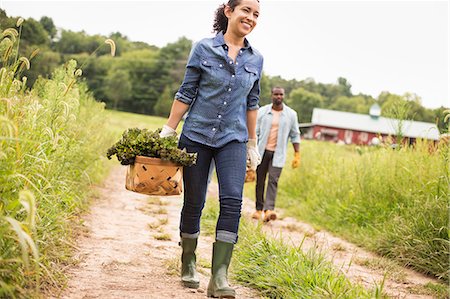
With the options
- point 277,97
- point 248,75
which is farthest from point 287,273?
point 277,97

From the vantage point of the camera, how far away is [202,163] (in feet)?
13.2

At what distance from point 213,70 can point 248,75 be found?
0.25 m

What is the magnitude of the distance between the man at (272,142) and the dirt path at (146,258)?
1.29ft

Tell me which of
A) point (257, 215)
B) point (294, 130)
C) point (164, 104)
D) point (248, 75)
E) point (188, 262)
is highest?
point (164, 104)

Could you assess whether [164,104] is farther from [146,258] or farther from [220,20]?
[220,20]

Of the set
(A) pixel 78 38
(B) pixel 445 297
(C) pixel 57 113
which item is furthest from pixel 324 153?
(A) pixel 78 38

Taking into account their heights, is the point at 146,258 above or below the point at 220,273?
below

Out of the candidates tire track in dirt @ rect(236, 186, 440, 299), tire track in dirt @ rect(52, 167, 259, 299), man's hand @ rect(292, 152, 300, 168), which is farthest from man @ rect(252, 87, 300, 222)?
tire track in dirt @ rect(52, 167, 259, 299)

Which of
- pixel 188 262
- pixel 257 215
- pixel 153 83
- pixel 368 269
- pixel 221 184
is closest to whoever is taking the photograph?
pixel 221 184

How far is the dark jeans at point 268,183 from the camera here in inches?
322

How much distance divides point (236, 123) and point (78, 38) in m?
47.7

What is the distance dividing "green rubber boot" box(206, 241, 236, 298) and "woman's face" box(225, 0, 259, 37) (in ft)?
4.75

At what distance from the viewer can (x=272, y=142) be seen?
27.3 feet

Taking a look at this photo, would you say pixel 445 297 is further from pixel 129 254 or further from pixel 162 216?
pixel 162 216
